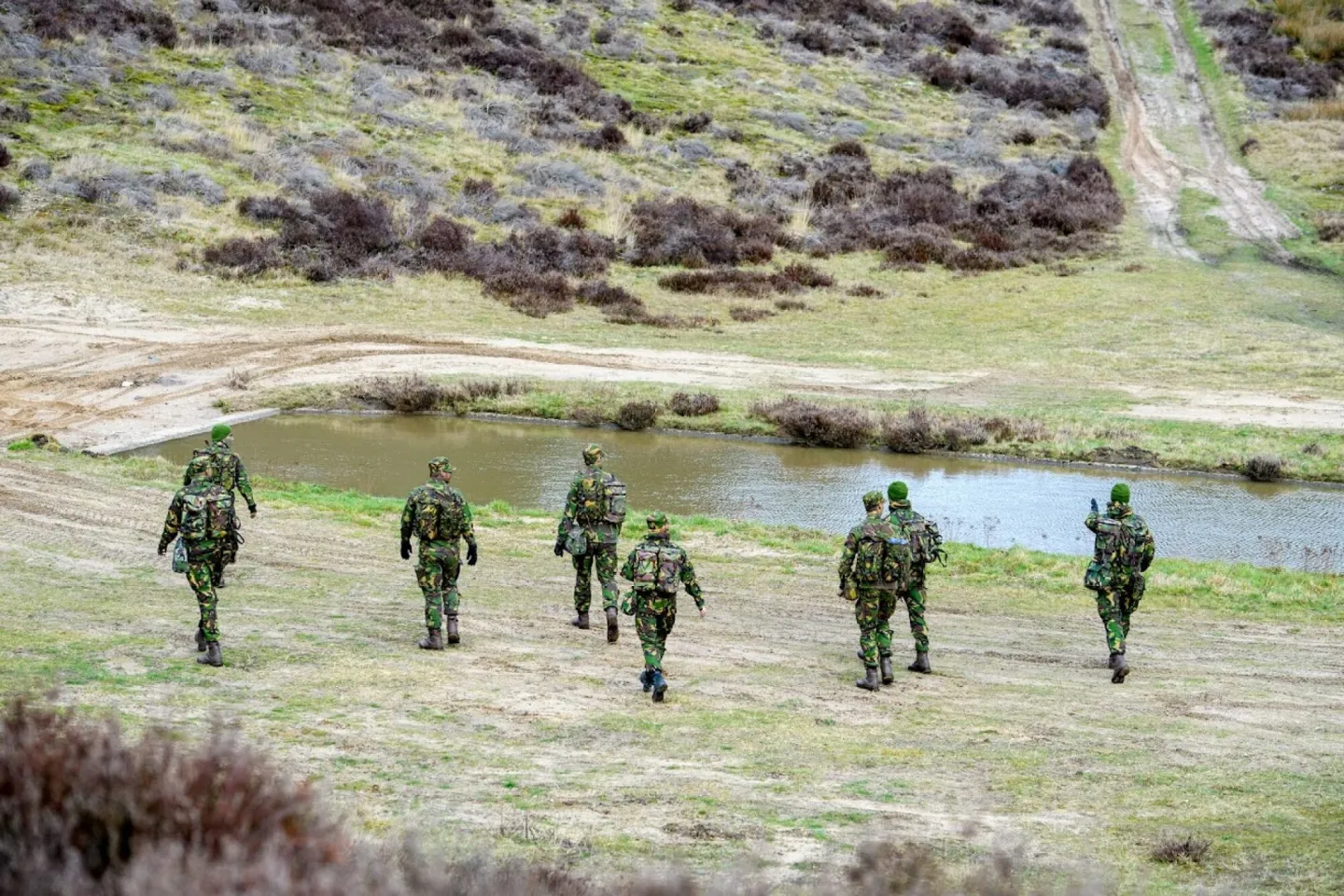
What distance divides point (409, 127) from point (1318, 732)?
4727 cm

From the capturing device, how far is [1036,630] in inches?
661

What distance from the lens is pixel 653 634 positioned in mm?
12945

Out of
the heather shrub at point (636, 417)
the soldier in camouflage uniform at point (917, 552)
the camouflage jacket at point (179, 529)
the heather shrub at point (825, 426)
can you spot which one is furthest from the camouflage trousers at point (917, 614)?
the heather shrub at point (636, 417)

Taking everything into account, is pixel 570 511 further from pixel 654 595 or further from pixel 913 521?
pixel 913 521

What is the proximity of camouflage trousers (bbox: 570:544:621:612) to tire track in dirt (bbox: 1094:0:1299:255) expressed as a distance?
4145 centimetres

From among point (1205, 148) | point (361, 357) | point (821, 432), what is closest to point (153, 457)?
point (361, 357)

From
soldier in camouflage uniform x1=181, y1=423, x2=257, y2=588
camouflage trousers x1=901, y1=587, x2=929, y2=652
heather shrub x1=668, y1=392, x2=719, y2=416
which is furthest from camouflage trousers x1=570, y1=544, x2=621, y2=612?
heather shrub x1=668, y1=392, x2=719, y2=416

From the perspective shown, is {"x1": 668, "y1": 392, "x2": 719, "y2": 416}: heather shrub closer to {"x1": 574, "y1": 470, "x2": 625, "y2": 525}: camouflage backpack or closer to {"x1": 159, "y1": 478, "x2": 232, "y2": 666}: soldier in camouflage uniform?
{"x1": 574, "y1": 470, "x2": 625, "y2": 525}: camouflage backpack

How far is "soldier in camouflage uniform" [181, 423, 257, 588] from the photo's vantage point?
13.5 m

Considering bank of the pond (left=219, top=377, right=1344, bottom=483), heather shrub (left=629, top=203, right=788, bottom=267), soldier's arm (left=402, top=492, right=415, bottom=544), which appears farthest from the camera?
heather shrub (left=629, top=203, right=788, bottom=267)

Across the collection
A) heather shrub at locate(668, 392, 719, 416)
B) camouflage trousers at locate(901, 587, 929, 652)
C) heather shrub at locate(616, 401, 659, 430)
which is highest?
heather shrub at locate(668, 392, 719, 416)

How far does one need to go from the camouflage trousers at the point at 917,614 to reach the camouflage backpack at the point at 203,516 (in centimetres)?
713

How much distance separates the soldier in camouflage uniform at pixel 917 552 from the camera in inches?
550

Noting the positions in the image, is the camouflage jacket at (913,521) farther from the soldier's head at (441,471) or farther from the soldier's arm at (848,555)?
the soldier's head at (441,471)
